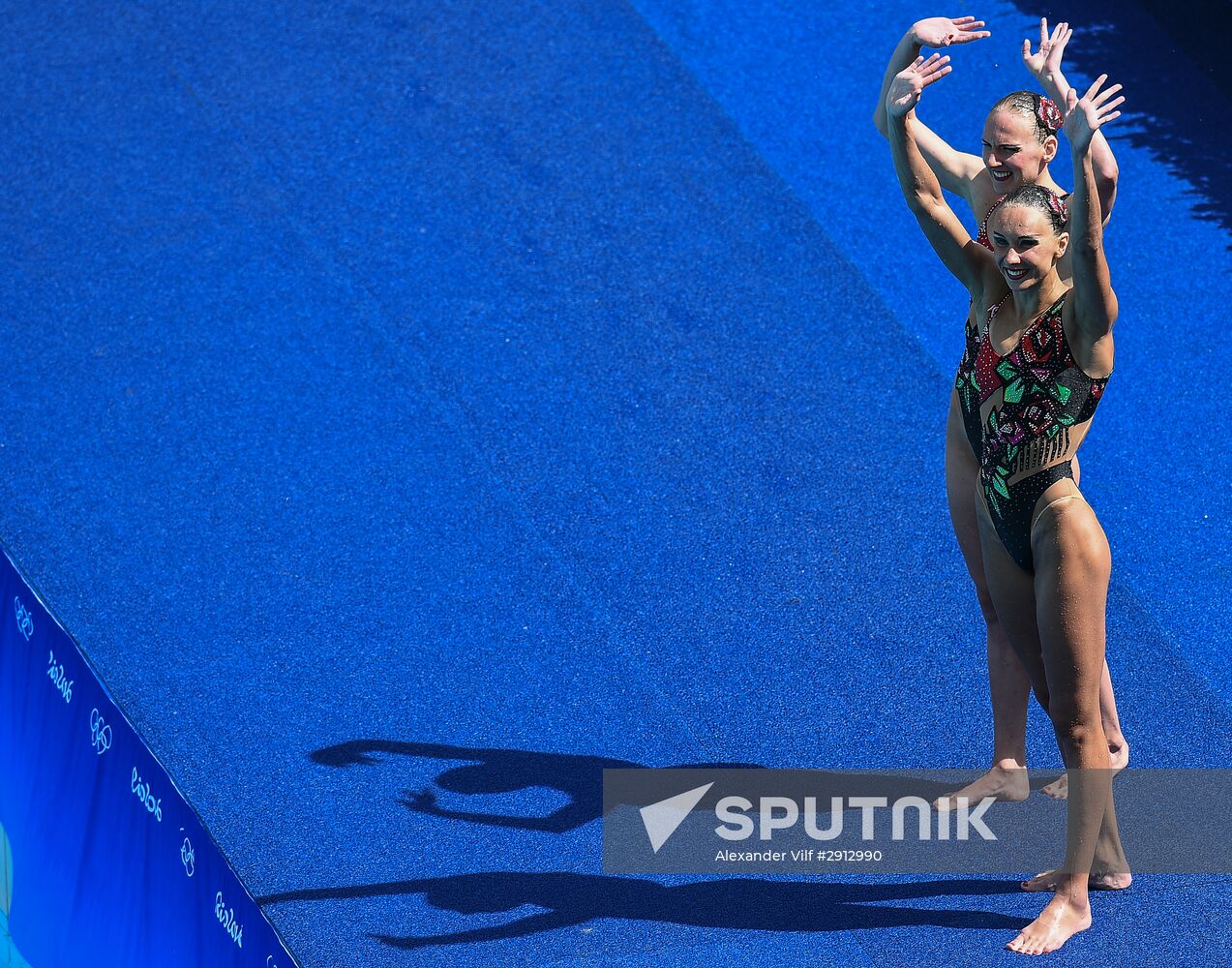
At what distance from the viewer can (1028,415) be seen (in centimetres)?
387

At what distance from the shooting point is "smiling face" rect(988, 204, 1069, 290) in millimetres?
3713

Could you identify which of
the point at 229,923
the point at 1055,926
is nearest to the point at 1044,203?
the point at 1055,926

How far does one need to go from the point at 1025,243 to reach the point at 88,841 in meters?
2.73

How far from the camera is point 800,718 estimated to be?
5004mm

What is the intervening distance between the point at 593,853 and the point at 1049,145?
2.35m

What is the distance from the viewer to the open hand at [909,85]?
4.02 meters

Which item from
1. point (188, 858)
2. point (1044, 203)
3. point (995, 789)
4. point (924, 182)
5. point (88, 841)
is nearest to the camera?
point (188, 858)

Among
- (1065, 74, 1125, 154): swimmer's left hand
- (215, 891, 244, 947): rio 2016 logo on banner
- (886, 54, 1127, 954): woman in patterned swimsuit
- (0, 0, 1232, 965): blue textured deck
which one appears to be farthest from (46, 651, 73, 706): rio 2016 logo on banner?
(1065, 74, 1125, 154): swimmer's left hand

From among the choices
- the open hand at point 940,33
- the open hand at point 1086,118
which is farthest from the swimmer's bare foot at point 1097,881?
the open hand at point 940,33

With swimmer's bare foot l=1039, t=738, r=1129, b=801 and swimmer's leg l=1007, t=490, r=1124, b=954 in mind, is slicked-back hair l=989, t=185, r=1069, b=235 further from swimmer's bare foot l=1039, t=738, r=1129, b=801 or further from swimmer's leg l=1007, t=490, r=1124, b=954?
swimmer's bare foot l=1039, t=738, r=1129, b=801

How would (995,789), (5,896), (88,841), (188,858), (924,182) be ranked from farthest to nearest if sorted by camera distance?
(995,789) → (5,896) → (924,182) → (88,841) → (188,858)

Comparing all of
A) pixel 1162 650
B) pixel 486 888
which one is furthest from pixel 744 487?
pixel 486 888

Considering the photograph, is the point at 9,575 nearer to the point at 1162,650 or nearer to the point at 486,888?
the point at 486,888

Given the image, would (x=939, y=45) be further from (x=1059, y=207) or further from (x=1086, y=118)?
(x=1086, y=118)
